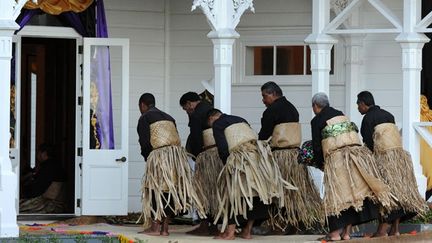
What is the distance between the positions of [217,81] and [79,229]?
8.66ft

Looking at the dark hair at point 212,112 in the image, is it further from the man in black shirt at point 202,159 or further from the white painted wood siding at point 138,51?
the white painted wood siding at point 138,51

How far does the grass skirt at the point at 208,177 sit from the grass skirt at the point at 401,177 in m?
1.99

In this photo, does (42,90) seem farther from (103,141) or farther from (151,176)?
(151,176)

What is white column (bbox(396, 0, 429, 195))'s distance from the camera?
1997 centimetres

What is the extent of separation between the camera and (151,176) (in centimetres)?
1845

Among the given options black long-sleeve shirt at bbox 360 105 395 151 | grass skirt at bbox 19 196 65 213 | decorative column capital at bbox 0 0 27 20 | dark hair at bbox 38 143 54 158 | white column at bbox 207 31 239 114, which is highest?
decorative column capital at bbox 0 0 27 20

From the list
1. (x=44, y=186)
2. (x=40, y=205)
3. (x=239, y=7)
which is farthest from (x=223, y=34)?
(x=44, y=186)

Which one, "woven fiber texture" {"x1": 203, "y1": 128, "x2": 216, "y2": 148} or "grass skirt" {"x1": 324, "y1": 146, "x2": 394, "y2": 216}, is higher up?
"woven fiber texture" {"x1": 203, "y1": 128, "x2": 216, "y2": 148}

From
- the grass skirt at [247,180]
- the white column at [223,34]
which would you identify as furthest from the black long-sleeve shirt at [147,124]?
the grass skirt at [247,180]

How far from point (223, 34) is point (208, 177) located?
73.4 inches

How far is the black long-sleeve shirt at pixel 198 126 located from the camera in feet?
62.4

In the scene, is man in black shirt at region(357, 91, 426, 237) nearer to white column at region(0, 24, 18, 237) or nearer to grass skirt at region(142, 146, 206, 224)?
grass skirt at region(142, 146, 206, 224)

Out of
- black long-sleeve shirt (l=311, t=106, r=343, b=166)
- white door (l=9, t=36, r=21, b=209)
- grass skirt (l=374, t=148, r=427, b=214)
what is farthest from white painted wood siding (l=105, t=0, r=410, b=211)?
black long-sleeve shirt (l=311, t=106, r=343, b=166)

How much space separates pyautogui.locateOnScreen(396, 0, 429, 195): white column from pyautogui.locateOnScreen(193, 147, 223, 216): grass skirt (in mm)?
2829
